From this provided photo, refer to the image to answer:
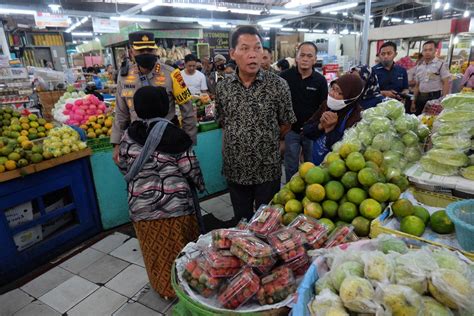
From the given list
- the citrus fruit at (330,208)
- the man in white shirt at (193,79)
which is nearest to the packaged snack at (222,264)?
the citrus fruit at (330,208)

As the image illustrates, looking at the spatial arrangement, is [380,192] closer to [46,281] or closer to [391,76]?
[46,281]

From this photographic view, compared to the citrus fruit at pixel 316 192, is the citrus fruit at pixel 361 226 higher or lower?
lower

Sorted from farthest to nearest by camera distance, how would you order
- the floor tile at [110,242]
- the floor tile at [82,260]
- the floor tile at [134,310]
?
the floor tile at [110,242]
the floor tile at [82,260]
the floor tile at [134,310]

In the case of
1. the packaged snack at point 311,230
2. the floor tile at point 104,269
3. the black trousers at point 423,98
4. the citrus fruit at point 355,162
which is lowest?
the floor tile at point 104,269

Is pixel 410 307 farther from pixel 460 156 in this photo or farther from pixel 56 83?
pixel 56 83

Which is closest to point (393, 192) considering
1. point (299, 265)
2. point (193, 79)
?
point (299, 265)

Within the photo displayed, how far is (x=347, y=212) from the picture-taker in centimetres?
149

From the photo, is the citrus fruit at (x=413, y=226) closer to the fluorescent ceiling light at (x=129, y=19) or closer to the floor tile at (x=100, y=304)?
the floor tile at (x=100, y=304)

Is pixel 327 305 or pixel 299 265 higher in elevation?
pixel 327 305

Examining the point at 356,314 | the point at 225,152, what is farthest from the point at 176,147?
the point at 356,314

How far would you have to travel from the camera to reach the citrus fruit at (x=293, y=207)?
5.23 ft

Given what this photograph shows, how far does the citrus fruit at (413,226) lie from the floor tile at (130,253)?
233 centimetres

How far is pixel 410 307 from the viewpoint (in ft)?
2.70

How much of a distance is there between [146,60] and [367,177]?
201cm
